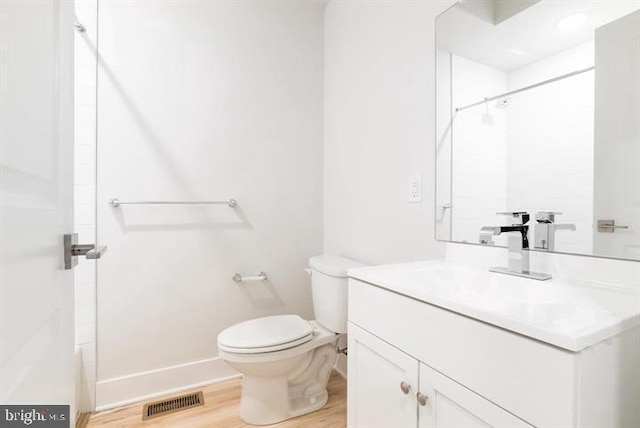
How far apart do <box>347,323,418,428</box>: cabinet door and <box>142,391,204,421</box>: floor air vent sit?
1.01 m

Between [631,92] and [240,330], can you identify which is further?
[240,330]

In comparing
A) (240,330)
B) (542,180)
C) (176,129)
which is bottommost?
(240,330)

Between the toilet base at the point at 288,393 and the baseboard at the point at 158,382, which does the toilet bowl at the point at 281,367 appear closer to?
the toilet base at the point at 288,393

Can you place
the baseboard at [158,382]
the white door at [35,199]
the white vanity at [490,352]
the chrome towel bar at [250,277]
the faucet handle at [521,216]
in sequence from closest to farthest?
the white door at [35,199] → the white vanity at [490,352] → the faucet handle at [521,216] → the baseboard at [158,382] → the chrome towel bar at [250,277]

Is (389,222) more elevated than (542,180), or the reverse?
(542,180)

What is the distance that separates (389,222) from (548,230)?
71 centimetres

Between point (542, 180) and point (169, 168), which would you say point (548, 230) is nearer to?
point (542, 180)

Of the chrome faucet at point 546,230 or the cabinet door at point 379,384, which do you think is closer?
the cabinet door at point 379,384

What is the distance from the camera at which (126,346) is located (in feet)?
5.70

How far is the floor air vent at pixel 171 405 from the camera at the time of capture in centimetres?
164

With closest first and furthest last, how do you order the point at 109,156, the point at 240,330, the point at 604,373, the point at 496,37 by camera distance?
the point at 604,373 < the point at 496,37 < the point at 240,330 < the point at 109,156

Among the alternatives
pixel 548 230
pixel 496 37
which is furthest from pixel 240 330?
pixel 496 37

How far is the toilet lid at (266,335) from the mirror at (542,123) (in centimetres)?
81

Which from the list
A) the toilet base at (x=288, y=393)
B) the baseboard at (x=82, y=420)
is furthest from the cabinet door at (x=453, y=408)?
the baseboard at (x=82, y=420)
